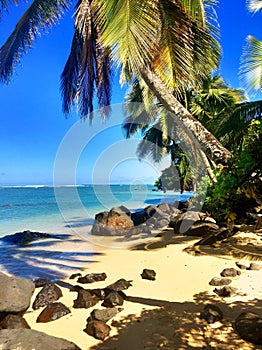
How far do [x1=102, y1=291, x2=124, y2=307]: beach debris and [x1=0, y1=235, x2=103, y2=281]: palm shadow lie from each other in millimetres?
2329

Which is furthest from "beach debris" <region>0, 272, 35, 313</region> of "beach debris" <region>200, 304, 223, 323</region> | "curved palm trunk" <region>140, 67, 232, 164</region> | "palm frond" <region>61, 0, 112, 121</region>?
"palm frond" <region>61, 0, 112, 121</region>

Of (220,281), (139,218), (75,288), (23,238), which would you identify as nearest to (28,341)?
(75,288)

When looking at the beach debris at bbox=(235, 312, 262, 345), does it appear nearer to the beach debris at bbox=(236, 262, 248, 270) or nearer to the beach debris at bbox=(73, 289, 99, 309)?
Answer: the beach debris at bbox=(73, 289, 99, 309)

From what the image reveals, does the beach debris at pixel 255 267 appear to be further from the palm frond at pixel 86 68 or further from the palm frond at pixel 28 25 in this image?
the palm frond at pixel 28 25

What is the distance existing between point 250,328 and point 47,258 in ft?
22.8

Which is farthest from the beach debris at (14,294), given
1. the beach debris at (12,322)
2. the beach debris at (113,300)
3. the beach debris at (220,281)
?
the beach debris at (220,281)

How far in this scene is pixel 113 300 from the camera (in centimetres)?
452

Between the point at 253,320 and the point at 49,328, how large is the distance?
2731 mm

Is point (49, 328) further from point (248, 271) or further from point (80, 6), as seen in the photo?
point (80, 6)

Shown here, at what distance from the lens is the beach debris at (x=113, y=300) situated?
4.50 metres

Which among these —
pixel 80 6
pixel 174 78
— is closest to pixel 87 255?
pixel 174 78

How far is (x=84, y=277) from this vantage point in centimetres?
603

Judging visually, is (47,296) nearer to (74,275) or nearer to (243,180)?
(74,275)

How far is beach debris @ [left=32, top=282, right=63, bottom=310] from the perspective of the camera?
474 centimetres
